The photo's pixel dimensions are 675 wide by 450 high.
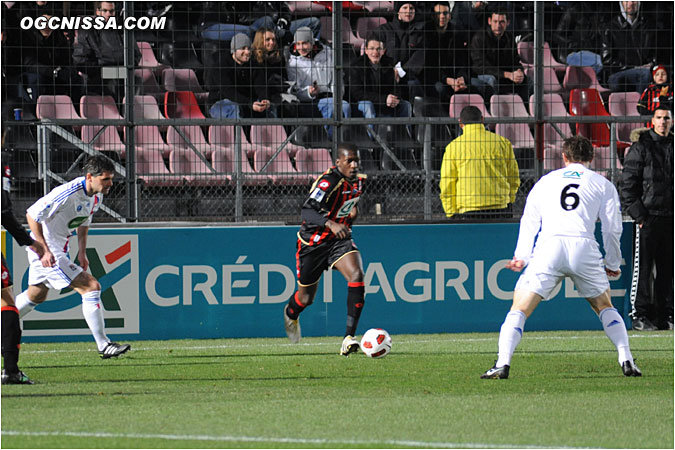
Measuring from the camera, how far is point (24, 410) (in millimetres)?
6938

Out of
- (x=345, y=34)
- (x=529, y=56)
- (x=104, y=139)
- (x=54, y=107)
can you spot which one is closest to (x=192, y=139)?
(x=104, y=139)

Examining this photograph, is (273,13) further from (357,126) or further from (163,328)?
(163,328)

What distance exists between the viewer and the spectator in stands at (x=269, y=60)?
1239 centimetres

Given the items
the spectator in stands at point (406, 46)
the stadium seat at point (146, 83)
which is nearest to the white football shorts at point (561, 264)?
the spectator in stands at point (406, 46)

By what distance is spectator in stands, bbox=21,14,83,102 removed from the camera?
11648 mm

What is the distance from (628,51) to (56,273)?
871 cm

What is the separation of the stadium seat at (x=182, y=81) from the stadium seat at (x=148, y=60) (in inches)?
3.3

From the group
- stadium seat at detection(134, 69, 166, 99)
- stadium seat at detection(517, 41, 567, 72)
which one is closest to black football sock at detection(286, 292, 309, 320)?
stadium seat at detection(134, 69, 166, 99)

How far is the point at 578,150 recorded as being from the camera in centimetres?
842

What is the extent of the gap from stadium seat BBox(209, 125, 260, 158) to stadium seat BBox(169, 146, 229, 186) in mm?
292

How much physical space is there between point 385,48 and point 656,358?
5.16m

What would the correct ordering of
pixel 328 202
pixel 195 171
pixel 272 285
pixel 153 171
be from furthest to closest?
pixel 195 171
pixel 153 171
pixel 272 285
pixel 328 202

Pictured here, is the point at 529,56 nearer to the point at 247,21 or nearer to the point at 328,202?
the point at 247,21

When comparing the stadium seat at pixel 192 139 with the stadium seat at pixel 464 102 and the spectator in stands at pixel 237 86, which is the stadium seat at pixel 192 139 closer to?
the spectator in stands at pixel 237 86
